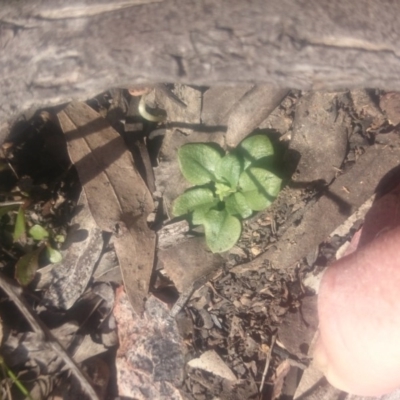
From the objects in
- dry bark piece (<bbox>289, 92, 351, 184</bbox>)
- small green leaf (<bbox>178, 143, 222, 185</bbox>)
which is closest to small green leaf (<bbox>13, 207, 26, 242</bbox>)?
small green leaf (<bbox>178, 143, 222, 185</bbox>)

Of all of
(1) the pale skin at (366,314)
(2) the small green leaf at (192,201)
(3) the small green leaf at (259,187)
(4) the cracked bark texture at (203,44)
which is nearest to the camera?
(4) the cracked bark texture at (203,44)

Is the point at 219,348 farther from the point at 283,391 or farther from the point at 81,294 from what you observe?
the point at 81,294

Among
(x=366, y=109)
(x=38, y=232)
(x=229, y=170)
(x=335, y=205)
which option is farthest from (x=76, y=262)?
(x=366, y=109)

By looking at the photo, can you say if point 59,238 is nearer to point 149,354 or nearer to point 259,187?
point 149,354

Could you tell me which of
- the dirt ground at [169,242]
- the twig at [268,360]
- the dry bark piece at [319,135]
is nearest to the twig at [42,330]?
the dirt ground at [169,242]

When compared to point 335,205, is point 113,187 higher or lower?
higher

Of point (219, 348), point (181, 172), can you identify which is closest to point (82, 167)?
point (181, 172)

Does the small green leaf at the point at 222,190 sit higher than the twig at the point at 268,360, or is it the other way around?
A: the small green leaf at the point at 222,190

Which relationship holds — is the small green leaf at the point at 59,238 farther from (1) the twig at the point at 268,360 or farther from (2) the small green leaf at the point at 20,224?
(1) the twig at the point at 268,360
